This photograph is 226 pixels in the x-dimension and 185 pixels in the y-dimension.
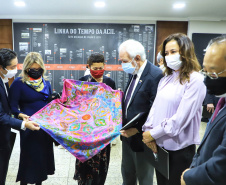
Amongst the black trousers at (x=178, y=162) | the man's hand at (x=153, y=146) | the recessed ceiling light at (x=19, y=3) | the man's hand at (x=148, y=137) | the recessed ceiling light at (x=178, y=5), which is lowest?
the black trousers at (x=178, y=162)

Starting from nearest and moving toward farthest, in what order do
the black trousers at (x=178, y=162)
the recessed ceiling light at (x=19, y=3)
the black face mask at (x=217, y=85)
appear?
the black face mask at (x=217, y=85) < the black trousers at (x=178, y=162) < the recessed ceiling light at (x=19, y=3)

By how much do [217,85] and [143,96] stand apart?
74 cm

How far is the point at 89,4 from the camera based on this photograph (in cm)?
444

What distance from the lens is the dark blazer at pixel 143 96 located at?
65.8 inches

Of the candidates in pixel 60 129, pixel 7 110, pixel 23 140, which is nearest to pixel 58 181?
pixel 23 140

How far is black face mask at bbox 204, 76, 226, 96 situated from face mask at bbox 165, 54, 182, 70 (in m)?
0.44

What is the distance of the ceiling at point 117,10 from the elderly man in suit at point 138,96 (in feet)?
9.27

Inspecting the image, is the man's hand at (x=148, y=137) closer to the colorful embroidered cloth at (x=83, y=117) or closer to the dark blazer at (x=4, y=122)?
the colorful embroidered cloth at (x=83, y=117)

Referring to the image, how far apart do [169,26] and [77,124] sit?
4663 mm

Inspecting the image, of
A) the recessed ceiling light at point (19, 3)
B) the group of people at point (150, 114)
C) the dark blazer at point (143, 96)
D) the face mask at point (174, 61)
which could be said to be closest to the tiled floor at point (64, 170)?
the group of people at point (150, 114)

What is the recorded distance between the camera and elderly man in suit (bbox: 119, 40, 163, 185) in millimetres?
1678

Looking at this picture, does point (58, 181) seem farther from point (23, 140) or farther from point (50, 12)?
point (50, 12)

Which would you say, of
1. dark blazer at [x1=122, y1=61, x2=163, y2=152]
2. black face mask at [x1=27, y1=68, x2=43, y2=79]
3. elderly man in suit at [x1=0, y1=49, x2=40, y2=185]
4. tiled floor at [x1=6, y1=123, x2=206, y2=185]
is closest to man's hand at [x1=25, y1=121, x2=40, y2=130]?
elderly man in suit at [x1=0, y1=49, x2=40, y2=185]

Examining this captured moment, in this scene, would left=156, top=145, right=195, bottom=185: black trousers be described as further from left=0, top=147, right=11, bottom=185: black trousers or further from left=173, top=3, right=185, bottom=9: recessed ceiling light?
left=173, top=3, right=185, bottom=9: recessed ceiling light
